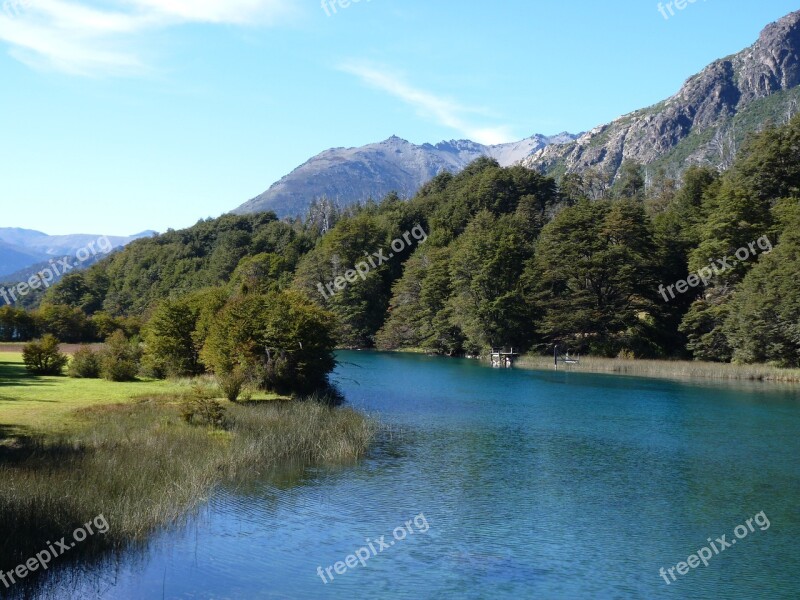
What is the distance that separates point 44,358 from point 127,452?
71.1 ft

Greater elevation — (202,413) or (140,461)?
(202,413)

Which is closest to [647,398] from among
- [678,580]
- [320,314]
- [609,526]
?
[320,314]

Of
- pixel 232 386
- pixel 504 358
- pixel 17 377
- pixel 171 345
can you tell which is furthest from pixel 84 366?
pixel 504 358

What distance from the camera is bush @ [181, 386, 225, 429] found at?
22.8 metres

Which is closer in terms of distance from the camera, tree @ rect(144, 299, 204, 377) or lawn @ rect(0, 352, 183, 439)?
lawn @ rect(0, 352, 183, 439)

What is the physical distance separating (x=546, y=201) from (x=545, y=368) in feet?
175

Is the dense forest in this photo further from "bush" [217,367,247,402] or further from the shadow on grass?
the shadow on grass

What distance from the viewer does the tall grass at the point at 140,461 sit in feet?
43.0

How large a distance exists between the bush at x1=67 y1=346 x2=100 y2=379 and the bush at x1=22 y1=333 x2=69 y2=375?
1245mm

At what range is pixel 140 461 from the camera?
17.3m

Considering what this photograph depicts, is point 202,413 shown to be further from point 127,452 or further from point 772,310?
point 772,310

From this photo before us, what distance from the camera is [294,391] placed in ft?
111

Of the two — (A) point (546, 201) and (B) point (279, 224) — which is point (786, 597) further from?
(B) point (279, 224)

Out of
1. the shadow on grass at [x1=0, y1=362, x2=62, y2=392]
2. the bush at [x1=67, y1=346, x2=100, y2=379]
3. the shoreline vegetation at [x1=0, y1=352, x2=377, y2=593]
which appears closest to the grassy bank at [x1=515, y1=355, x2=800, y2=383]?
the shoreline vegetation at [x1=0, y1=352, x2=377, y2=593]
